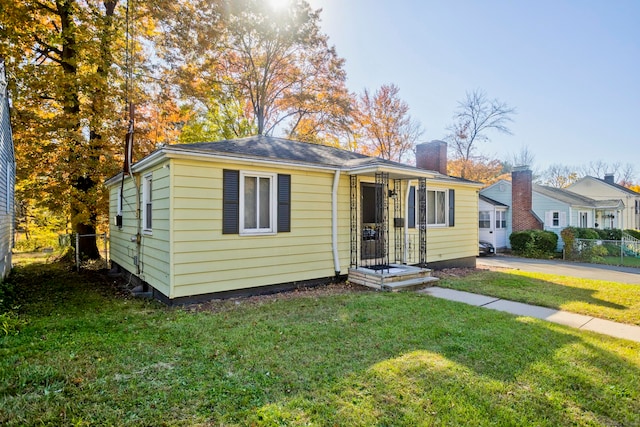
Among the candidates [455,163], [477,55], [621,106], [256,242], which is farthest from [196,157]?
[621,106]

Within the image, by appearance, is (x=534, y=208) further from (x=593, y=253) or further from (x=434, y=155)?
(x=434, y=155)

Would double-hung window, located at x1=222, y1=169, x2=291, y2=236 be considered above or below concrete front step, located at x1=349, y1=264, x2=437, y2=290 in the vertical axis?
above

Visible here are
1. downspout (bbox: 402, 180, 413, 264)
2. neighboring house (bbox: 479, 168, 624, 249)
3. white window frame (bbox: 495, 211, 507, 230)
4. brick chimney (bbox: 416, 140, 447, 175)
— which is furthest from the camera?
white window frame (bbox: 495, 211, 507, 230)

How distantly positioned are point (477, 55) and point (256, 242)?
12673 mm

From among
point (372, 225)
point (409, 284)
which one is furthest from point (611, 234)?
point (409, 284)

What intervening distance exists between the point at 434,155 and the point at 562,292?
5.93 metres

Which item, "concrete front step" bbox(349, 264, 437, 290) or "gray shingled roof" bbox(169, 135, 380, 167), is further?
"concrete front step" bbox(349, 264, 437, 290)

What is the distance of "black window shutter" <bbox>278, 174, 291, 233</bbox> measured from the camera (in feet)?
22.0

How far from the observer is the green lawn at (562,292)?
553 centimetres

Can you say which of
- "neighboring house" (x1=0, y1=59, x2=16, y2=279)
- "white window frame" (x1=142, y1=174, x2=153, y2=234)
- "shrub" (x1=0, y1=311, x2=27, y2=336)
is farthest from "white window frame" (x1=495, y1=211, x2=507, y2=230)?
"neighboring house" (x1=0, y1=59, x2=16, y2=279)

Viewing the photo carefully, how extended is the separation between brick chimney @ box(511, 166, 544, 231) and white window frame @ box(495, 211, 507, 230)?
61 cm

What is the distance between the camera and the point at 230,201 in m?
6.09

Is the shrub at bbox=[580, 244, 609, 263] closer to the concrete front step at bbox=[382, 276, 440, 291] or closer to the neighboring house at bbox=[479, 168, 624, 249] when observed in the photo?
the neighboring house at bbox=[479, 168, 624, 249]

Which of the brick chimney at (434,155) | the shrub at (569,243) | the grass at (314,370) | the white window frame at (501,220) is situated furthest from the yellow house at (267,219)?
the white window frame at (501,220)
